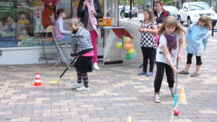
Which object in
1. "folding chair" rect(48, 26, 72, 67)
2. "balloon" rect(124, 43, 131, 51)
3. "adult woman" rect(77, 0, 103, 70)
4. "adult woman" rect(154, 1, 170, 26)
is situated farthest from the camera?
"folding chair" rect(48, 26, 72, 67)

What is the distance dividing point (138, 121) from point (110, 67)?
396cm

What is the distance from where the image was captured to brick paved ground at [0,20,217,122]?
4.67 meters

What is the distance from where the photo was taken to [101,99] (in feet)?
18.1

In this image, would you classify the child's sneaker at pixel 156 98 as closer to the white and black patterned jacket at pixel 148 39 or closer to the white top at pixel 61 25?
the white and black patterned jacket at pixel 148 39

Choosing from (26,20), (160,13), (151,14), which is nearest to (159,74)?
(151,14)

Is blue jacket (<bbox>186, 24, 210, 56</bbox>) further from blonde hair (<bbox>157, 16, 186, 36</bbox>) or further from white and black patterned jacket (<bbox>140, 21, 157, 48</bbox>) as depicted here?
blonde hair (<bbox>157, 16, 186, 36</bbox>)

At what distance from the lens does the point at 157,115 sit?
15.5ft

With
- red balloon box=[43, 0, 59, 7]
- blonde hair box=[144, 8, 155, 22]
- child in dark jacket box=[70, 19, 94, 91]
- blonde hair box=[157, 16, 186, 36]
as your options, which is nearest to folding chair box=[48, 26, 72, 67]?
red balloon box=[43, 0, 59, 7]

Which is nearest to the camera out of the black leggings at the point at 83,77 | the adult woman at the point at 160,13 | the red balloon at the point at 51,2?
the black leggings at the point at 83,77

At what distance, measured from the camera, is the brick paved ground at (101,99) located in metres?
4.67

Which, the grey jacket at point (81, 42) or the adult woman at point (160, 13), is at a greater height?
the adult woman at point (160, 13)

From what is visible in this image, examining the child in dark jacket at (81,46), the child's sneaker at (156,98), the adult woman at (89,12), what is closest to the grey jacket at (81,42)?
the child in dark jacket at (81,46)

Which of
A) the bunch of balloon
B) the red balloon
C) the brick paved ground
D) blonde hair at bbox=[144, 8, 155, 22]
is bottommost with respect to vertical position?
the brick paved ground

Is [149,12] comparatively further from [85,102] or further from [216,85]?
[85,102]
